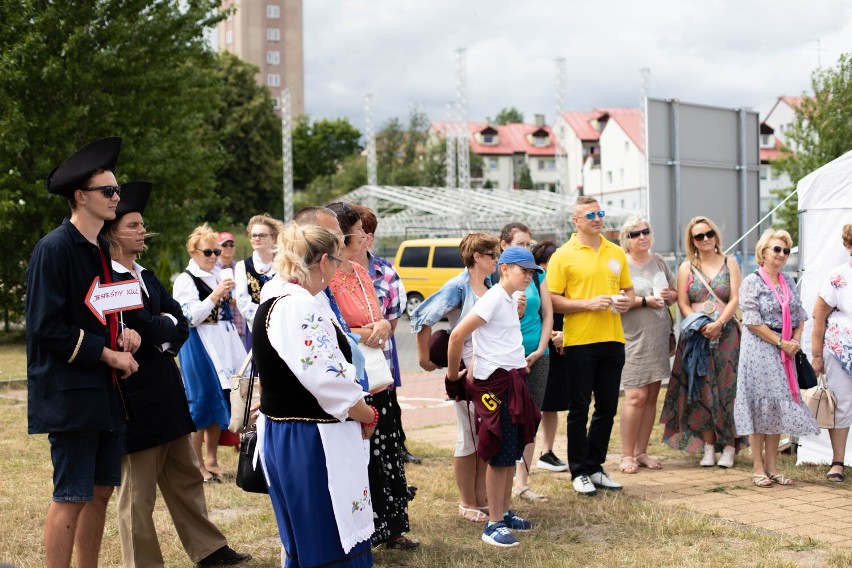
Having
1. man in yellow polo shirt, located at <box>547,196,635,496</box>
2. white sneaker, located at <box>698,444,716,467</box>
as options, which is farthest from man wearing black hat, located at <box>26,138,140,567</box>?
white sneaker, located at <box>698,444,716,467</box>

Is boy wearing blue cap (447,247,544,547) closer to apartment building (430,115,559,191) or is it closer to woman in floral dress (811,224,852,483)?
woman in floral dress (811,224,852,483)

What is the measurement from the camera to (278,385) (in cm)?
363

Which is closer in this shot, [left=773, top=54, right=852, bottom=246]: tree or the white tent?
the white tent

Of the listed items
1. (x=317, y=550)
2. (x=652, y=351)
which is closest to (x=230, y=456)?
(x=652, y=351)

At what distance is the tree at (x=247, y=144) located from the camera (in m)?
56.0

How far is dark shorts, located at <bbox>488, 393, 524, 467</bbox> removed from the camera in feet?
17.3

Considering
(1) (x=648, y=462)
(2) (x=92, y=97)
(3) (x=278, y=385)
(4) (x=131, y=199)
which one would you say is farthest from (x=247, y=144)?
(3) (x=278, y=385)

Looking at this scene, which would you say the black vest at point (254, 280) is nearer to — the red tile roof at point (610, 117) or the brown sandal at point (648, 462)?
the brown sandal at point (648, 462)

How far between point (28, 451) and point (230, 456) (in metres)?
1.71

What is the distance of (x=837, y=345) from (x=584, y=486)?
220cm

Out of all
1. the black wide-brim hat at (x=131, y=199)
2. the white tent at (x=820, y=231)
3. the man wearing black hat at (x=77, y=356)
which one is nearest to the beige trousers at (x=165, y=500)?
the man wearing black hat at (x=77, y=356)

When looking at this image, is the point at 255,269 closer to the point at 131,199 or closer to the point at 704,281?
the point at 131,199

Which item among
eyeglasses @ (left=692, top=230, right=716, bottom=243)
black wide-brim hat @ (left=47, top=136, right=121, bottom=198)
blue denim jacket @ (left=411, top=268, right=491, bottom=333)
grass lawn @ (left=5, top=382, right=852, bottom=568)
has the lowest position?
grass lawn @ (left=5, top=382, right=852, bottom=568)

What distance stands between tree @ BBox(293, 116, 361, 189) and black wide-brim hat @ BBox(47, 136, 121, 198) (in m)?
75.0
